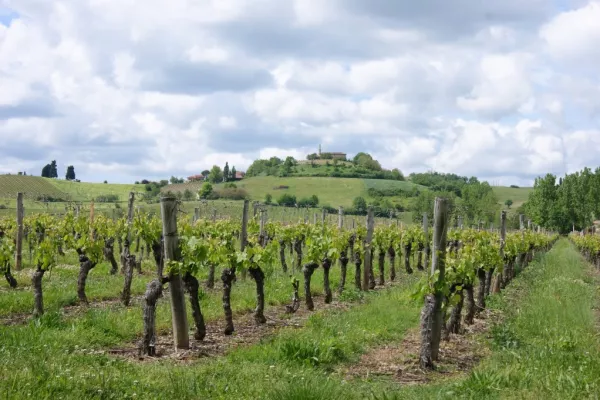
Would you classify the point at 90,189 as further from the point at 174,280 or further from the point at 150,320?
the point at 150,320

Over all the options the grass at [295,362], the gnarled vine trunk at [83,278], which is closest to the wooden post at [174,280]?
the grass at [295,362]

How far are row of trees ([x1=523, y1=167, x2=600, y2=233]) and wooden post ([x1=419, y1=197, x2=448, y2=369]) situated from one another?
59.2 m

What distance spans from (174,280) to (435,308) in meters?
4.11

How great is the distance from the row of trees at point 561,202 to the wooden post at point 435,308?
59.2m

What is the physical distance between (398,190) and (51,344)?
95.5 m

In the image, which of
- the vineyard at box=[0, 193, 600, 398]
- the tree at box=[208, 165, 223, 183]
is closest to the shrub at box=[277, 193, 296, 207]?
the tree at box=[208, 165, 223, 183]

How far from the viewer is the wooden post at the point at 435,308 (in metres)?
9.01

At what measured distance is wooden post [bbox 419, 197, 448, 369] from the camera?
9008 mm

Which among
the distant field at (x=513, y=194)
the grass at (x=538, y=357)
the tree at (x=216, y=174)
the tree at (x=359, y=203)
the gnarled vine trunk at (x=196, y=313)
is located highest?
the tree at (x=216, y=174)

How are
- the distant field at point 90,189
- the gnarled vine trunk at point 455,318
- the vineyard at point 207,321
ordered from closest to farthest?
the vineyard at point 207,321 → the gnarled vine trunk at point 455,318 → the distant field at point 90,189

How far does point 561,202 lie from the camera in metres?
70.5

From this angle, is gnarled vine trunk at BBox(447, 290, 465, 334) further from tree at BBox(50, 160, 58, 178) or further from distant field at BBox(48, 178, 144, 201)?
tree at BBox(50, 160, 58, 178)

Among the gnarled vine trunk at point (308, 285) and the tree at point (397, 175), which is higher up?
the tree at point (397, 175)

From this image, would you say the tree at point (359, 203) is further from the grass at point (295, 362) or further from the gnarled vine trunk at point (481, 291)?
the grass at point (295, 362)
